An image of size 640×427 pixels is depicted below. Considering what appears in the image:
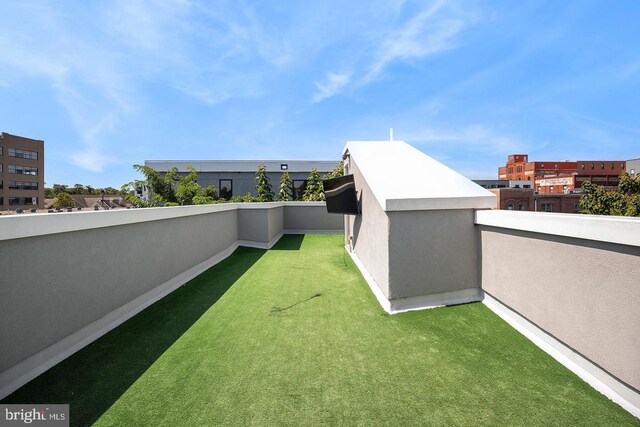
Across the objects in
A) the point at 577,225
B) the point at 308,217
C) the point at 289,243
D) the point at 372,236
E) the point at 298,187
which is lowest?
the point at 289,243

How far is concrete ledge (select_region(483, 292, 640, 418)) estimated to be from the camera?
121 inches

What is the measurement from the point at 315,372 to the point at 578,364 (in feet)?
11.6

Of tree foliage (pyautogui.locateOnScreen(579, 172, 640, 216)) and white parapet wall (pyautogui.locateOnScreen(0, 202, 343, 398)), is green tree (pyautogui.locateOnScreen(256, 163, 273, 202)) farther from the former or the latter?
tree foliage (pyautogui.locateOnScreen(579, 172, 640, 216))

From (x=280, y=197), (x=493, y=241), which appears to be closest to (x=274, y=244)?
(x=493, y=241)

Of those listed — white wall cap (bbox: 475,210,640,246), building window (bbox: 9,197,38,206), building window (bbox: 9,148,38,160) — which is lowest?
white wall cap (bbox: 475,210,640,246)

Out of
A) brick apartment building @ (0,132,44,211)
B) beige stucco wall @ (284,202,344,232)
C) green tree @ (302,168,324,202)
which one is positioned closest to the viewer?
beige stucco wall @ (284,202,344,232)

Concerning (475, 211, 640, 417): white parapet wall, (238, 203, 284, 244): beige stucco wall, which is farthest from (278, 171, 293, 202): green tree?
(475, 211, 640, 417): white parapet wall

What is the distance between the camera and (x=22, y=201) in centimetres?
5722

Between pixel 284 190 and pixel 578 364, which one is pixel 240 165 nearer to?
pixel 284 190

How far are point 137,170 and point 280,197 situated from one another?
1591cm

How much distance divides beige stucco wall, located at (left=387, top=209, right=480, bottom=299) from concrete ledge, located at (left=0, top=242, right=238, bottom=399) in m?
5.00

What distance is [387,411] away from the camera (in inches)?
120

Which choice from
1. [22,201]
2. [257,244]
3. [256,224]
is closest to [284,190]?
[256,224]

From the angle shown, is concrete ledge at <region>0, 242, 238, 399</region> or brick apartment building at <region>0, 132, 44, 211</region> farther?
brick apartment building at <region>0, 132, 44, 211</region>
